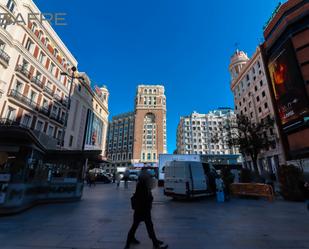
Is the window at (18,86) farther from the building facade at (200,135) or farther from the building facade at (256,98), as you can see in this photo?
the building facade at (200,135)

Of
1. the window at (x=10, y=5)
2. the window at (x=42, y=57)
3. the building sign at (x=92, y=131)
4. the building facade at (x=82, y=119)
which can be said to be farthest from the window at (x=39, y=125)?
the building sign at (x=92, y=131)

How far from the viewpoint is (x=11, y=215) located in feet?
23.3

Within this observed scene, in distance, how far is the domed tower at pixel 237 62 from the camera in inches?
1881

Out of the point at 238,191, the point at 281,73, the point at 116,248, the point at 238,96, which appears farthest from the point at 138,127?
the point at 116,248

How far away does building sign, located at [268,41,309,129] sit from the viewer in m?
24.3

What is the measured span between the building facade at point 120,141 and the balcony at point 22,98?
69740mm

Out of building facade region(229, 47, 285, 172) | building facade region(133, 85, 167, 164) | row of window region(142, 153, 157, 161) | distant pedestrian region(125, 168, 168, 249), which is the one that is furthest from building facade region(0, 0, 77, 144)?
building facade region(133, 85, 167, 164)

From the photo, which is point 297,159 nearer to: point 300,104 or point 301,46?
point 300,104

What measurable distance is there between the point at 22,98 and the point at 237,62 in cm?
5099

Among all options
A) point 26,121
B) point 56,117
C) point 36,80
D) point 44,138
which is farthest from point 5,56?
point 56,117

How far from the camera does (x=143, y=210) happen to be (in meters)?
3.85

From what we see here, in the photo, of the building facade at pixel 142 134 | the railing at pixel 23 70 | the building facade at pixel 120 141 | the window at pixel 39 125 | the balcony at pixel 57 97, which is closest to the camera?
the railing at pixel 23 70

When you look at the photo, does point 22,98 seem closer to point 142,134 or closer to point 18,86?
point 18,86

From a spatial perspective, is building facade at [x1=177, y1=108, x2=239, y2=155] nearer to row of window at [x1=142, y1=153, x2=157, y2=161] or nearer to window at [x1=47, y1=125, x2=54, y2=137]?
row of window at [x1=142, y1=153, x2=157, y2=161]
